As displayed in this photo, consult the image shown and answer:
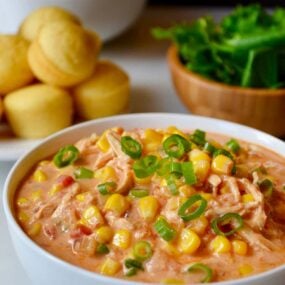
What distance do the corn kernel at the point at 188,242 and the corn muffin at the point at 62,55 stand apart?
832 mm

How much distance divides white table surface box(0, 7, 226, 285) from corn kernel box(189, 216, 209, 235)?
0.56 m

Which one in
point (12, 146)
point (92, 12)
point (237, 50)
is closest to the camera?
point (12, 146)

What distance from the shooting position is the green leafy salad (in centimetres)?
201

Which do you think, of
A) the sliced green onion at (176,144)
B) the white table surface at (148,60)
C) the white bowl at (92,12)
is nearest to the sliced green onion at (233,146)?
the sliced green onion at (176,144)

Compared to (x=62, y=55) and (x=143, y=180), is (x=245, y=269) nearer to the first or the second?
(x=143, y=180)

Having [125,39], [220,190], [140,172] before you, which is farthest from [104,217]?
[125,39]

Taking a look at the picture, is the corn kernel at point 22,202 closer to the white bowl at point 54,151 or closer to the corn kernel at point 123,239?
the white bowl at point 54,151

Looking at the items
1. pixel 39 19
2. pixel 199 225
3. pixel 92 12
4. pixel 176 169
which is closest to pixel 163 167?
pixel 176 169

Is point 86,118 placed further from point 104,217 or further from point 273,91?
point 104,217

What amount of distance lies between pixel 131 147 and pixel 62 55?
60 cm

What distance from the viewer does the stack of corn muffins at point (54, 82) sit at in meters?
1.86

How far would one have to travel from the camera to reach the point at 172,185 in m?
1.28

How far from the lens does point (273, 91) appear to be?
1.87 metres

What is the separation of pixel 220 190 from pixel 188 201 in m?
0.09
